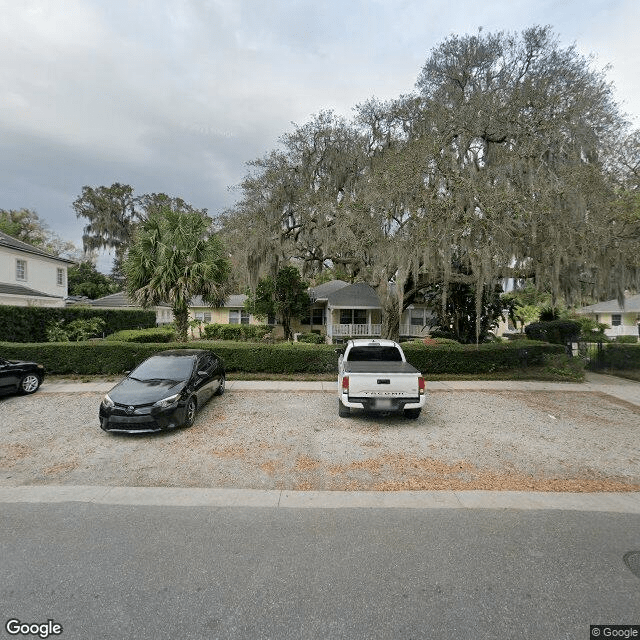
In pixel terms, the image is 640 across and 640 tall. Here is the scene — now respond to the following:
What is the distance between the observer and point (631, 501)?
14.6ft

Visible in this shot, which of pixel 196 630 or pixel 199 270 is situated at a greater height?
pixel 199 270

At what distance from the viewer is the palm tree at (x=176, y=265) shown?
13.3 m

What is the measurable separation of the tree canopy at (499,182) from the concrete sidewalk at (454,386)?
238 cm

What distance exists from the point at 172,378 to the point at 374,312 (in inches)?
770

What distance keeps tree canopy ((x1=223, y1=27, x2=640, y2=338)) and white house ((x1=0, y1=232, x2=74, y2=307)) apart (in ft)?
58.7

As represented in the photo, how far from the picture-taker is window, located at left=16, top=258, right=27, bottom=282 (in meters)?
22.3

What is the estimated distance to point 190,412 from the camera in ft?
23.9

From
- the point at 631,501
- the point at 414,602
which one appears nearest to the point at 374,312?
the point at 631,501

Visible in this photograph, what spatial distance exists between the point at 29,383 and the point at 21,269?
57.2ft

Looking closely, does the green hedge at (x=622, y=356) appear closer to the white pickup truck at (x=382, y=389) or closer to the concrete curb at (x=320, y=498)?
the white pickup truck at (x=382, y=389)

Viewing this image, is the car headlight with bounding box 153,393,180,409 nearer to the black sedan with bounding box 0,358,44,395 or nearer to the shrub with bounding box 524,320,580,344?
the black sedan with bounding box 0,358,44,395

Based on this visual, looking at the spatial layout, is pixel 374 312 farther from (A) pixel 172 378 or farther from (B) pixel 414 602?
(B) pixel 414 602
